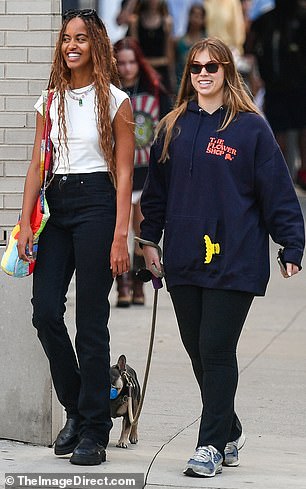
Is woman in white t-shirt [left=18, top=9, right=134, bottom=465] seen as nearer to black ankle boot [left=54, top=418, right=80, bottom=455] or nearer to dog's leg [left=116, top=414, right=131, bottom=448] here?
black ankle boot [left=54, top=418, right=80, bottom=455]

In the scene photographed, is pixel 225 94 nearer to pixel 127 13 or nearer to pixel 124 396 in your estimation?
pixel 124 396

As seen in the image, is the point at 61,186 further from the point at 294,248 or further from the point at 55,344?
the point at 294,248

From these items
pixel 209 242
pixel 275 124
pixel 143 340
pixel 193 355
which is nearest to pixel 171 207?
pixel 209 242

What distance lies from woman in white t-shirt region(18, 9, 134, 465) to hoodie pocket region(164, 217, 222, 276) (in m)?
0.22

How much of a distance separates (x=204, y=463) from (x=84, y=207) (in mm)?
1154

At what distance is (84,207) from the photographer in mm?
5496

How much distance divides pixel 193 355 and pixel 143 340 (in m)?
3.03

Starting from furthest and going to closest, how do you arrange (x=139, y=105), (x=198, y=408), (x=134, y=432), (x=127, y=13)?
(x=127, y=13), (x=139, y=105), (x=198, y=408), (x=134, y=432)

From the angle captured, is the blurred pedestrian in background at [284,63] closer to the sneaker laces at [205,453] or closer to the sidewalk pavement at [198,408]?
the sidewalk pavement at [198,408]

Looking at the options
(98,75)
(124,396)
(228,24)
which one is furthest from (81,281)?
(228,24)

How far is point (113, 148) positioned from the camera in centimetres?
555

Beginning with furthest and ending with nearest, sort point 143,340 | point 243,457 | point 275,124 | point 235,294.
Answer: point 275,124 → point 143,340 → point 243,457 → point 235,294

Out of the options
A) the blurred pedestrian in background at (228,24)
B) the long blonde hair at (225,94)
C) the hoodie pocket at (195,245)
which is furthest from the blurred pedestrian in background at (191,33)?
the hoodie pocket at (195,245)

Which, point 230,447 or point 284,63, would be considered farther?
point 284,63
